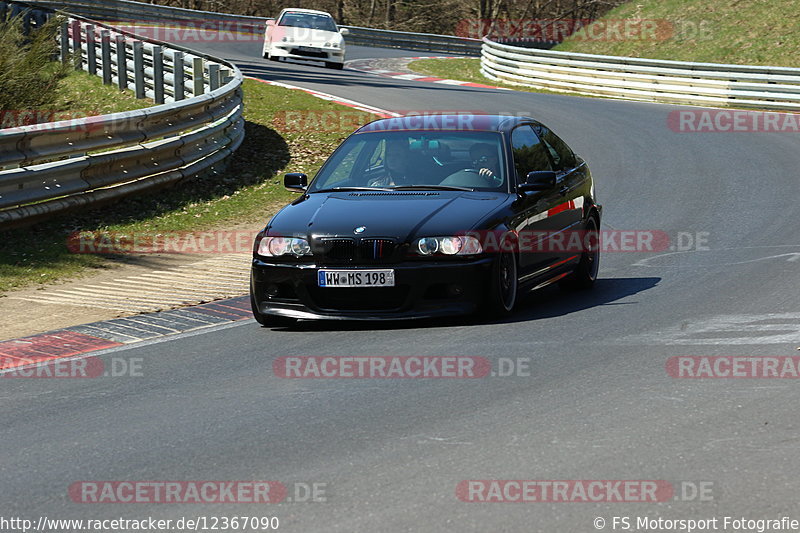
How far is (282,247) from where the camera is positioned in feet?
29.8

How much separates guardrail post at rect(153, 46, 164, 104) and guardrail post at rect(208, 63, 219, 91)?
51.4 inches

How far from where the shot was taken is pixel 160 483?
5543 millimetres

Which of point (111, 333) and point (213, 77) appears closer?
point (111, 333)

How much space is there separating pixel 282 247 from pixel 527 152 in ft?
7.93

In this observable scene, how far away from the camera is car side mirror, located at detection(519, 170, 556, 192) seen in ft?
31.5

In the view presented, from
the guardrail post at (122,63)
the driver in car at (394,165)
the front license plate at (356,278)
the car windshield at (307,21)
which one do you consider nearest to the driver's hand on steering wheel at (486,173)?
the driver in car at (394,165)

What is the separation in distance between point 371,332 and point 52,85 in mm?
10726

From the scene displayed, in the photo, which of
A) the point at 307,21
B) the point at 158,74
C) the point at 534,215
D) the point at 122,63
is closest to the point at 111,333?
the point at 534,215

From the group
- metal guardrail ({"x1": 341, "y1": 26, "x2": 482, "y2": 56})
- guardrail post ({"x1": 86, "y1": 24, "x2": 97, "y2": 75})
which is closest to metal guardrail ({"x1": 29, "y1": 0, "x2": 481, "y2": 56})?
metal guardrail ({"x1": 341, "y1": 26, "x2": 482, "y2": 56})

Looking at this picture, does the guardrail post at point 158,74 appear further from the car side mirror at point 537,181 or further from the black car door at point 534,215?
the car side mirror at point 537,181

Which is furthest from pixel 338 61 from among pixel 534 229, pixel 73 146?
pixel 534 229

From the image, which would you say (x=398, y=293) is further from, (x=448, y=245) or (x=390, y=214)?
(x=390, y=214)

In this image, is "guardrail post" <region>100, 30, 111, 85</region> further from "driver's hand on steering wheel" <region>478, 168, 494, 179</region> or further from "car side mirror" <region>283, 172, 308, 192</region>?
"driver's hand on steering wheel" <region>478, 168, 494, 179</region>

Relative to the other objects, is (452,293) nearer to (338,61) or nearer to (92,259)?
(92,259)
